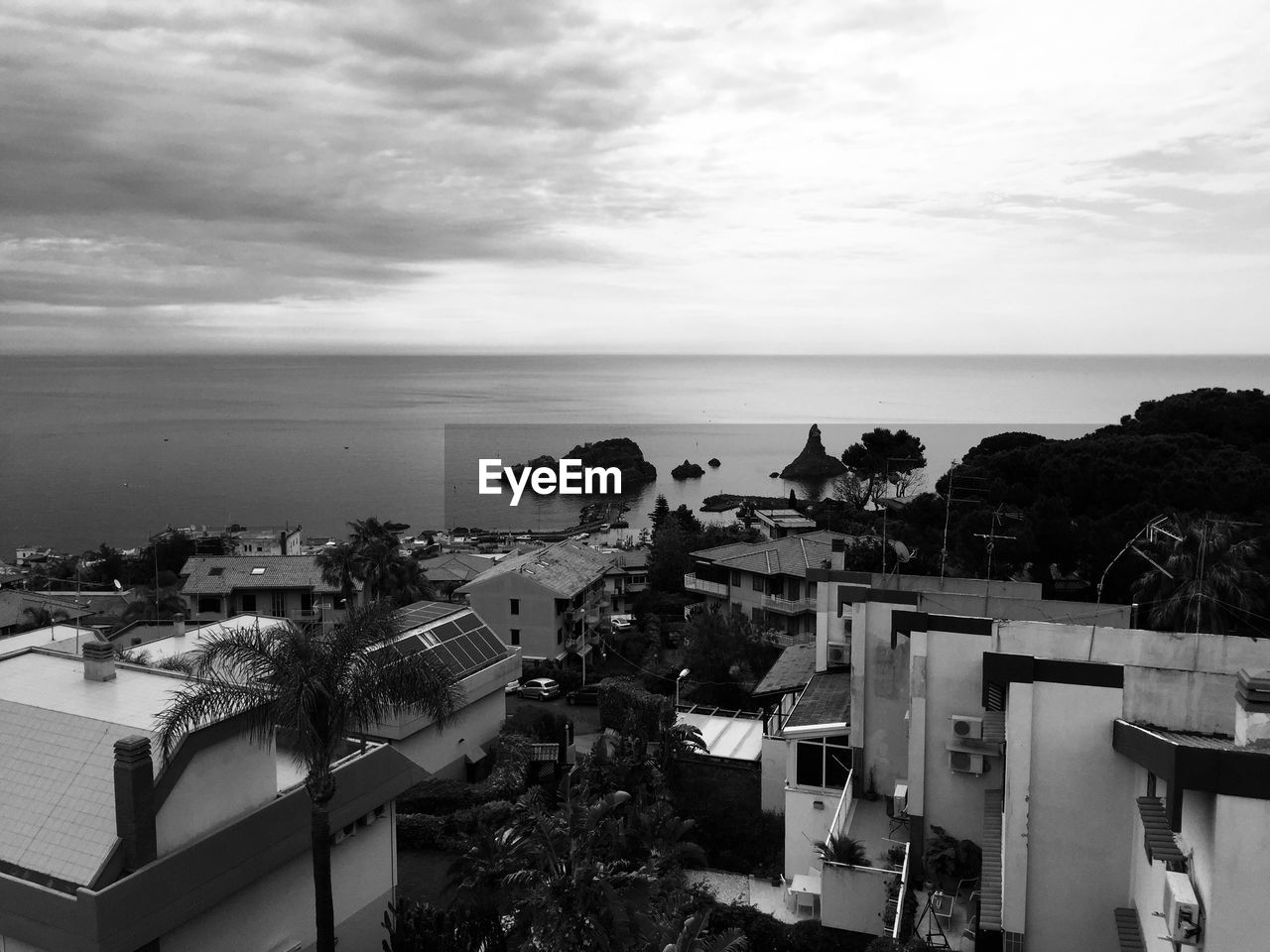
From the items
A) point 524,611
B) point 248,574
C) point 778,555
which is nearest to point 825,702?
point 524,611

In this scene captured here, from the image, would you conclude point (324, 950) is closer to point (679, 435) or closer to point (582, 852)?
point (582, 852)

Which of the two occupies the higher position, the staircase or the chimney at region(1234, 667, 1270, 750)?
the chimney at region(1234, 667, 1270, 750)

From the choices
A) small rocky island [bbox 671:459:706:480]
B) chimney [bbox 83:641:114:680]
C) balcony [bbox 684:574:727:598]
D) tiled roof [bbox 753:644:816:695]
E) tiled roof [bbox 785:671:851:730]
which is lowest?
small rocky island [bbox 671:459:706:480]

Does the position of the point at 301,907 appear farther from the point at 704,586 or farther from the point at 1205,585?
the point at 704,586

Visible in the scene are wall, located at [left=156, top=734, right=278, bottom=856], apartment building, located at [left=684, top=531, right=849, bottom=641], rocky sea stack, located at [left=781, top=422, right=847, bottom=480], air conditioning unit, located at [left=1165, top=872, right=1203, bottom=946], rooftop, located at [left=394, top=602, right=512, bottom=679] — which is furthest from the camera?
rocky sea stack, located at [left=781, top=422, right=847, bottom=480]

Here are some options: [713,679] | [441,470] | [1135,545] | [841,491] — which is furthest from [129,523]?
[1135,545]

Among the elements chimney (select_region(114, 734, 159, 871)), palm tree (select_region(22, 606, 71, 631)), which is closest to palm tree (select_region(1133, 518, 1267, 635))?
chimney (select_region(114, 734, 159, 871))

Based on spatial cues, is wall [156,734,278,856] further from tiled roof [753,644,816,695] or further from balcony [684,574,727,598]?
balcony [684,574,727,598]
